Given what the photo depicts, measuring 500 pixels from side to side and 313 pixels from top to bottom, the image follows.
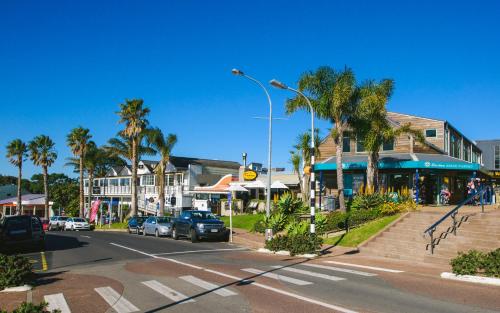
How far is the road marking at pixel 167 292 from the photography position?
31.6 ft

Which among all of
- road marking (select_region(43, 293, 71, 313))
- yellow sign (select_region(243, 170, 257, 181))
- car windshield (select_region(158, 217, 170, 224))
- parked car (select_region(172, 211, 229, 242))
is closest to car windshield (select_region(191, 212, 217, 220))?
parked car (select_region(172, 211, 229, 242))

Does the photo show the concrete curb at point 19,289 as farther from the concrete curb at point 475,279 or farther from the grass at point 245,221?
the grass at point 245,221

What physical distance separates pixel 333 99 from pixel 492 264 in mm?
15358

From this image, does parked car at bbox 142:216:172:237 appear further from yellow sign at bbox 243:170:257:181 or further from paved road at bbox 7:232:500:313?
paved road at bbox 7:232:500:313

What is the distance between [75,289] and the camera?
35.7 feet

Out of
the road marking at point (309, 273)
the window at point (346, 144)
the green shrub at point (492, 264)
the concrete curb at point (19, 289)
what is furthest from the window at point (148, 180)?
the green shrub at point (492, 264)

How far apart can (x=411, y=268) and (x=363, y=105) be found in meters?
13.7

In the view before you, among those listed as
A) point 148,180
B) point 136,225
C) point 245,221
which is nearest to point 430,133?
point 245,221

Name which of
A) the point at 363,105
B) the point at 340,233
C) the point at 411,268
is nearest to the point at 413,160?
the point at 363,105

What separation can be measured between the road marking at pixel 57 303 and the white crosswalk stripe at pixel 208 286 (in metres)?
3.05

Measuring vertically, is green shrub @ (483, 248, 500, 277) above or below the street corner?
above

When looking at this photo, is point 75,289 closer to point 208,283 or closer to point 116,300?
point 116,300

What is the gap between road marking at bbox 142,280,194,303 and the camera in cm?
963

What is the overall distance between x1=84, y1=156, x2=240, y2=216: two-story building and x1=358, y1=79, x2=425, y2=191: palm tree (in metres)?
23.7
